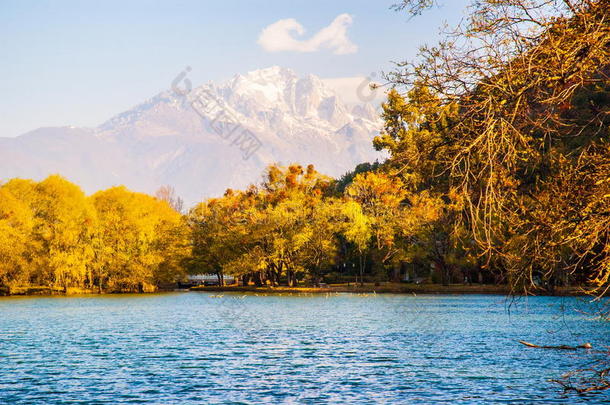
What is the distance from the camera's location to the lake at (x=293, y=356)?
73.9ft

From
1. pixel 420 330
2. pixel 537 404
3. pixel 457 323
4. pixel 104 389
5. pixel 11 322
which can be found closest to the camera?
pixel 537 404

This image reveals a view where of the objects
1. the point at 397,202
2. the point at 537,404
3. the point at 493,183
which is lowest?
the point at 537,404

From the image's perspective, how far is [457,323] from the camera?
46.3 meters

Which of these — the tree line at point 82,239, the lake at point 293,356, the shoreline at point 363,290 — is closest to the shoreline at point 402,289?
the shoreline at point 363,290

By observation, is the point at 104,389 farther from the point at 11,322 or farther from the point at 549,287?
the point at 549,287

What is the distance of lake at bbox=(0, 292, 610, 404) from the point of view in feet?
73.9

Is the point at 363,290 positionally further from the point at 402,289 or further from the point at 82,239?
the point at 82,239

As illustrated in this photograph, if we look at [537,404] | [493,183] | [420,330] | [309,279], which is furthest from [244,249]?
[493,183]

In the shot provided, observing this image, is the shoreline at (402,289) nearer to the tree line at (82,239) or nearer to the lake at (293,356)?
the tree line at (82,239)

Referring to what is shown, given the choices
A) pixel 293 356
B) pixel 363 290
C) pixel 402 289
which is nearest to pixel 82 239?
pixel 363 290

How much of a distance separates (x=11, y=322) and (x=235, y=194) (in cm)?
6815

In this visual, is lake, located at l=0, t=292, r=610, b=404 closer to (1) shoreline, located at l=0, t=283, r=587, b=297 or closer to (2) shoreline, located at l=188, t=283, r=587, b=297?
(2) shoreline, located at l=188, t=283, r=587, b=297

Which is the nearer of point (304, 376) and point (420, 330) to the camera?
point (304, 376)

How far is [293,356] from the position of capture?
31.7 m
